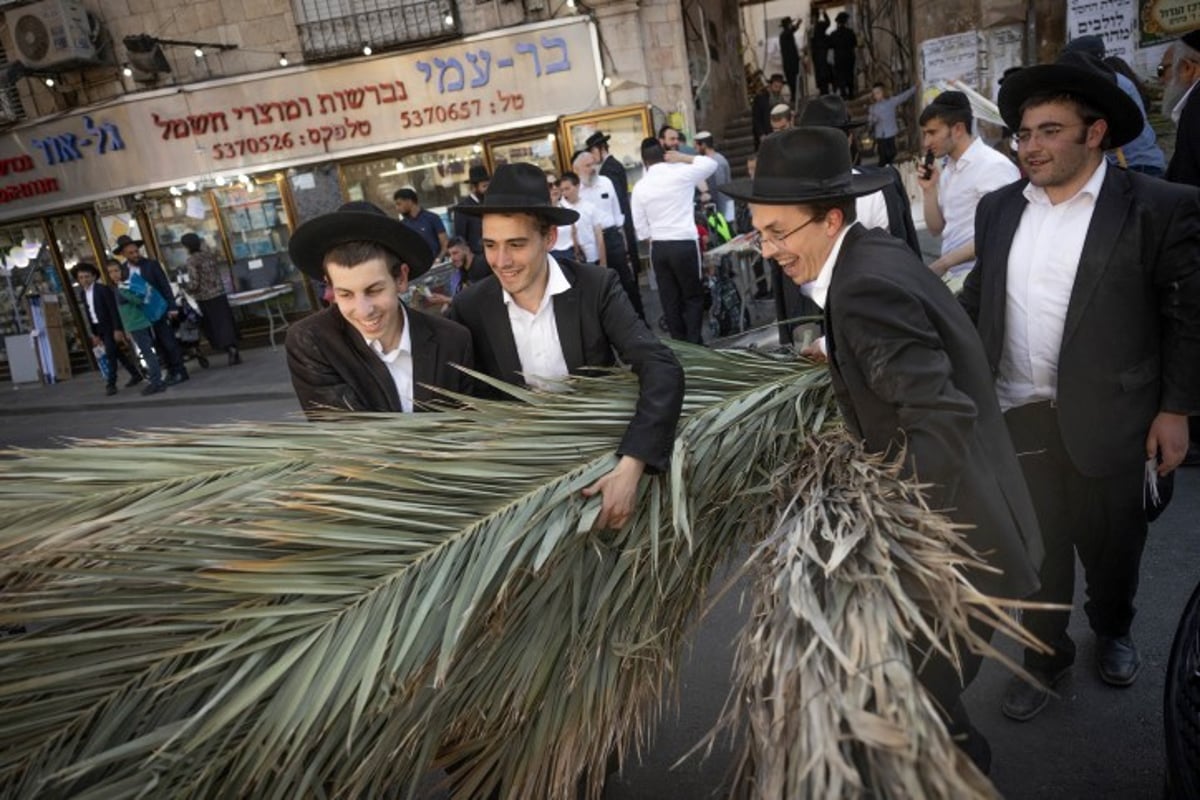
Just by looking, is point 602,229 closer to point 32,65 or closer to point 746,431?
point 746,431

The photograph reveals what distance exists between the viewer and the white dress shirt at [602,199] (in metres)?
8.52

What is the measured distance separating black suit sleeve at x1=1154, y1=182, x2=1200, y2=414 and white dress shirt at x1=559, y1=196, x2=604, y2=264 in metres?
6.54

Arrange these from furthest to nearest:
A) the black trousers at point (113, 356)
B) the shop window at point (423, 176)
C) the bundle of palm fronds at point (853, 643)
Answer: the shop window at point (423, 176) < the black trousers at point (113, 356) < the bundle of palm fronds at point (853, 643)

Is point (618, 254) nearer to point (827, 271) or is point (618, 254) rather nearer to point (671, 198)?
point (671, 198)

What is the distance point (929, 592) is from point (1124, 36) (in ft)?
32.2

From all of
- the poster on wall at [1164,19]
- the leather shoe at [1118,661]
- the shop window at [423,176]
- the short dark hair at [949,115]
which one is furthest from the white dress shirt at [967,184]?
the shop window at [423,176]

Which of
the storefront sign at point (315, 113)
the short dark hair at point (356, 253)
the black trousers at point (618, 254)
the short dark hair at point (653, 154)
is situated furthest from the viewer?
the storefront sign at point (315, 113)

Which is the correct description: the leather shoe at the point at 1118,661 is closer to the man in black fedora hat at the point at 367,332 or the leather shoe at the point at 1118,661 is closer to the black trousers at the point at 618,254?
the man in black fedora hat at the point at 367,332

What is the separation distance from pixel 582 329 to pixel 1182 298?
166 cm

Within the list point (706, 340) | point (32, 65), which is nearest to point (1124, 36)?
point (706, 340)

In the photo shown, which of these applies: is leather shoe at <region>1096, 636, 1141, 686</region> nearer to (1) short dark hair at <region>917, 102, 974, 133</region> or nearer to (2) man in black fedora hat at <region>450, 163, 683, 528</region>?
(2) man in black fedora hat at <region>450, 163, 683, 528</region>

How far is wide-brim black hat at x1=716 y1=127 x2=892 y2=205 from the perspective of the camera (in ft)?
5.91

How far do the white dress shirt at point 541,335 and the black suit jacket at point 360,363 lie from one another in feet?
0.60

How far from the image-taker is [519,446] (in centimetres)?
192
